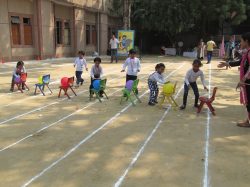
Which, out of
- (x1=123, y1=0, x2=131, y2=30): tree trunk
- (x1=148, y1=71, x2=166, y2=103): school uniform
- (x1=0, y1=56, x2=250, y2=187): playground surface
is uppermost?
(x1=123, y1=0, x2=131, y2=30): tree trunk

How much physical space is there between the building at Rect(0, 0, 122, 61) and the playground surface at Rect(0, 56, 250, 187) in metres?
10.9

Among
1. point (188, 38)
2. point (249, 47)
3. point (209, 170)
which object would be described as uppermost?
point (188, 38)

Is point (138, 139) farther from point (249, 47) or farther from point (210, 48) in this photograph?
point (210, 48)

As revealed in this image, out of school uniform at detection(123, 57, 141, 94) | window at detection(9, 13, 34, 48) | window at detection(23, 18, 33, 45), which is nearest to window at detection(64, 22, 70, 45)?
window at detection(9, 13, 34, 48)

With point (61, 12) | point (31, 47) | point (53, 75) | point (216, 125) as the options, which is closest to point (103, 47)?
point (61, 12)

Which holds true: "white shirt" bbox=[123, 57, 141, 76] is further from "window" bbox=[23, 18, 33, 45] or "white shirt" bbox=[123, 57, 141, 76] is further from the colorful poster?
"window" bbox=[23, 18, 33, 45]

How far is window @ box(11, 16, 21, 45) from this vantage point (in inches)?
664

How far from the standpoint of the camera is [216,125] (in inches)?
229

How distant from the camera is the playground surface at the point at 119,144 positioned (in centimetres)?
355

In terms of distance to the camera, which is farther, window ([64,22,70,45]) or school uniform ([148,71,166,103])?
window ([64,22,70,45])

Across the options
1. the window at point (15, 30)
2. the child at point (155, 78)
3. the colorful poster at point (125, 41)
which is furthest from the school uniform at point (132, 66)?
the window at point (15, 30)

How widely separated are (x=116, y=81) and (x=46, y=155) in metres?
7.24

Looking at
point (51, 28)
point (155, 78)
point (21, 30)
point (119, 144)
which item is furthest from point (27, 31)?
point (119, 144)

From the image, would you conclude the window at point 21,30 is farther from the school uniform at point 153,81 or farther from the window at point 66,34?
the school uniform at point 153,81
